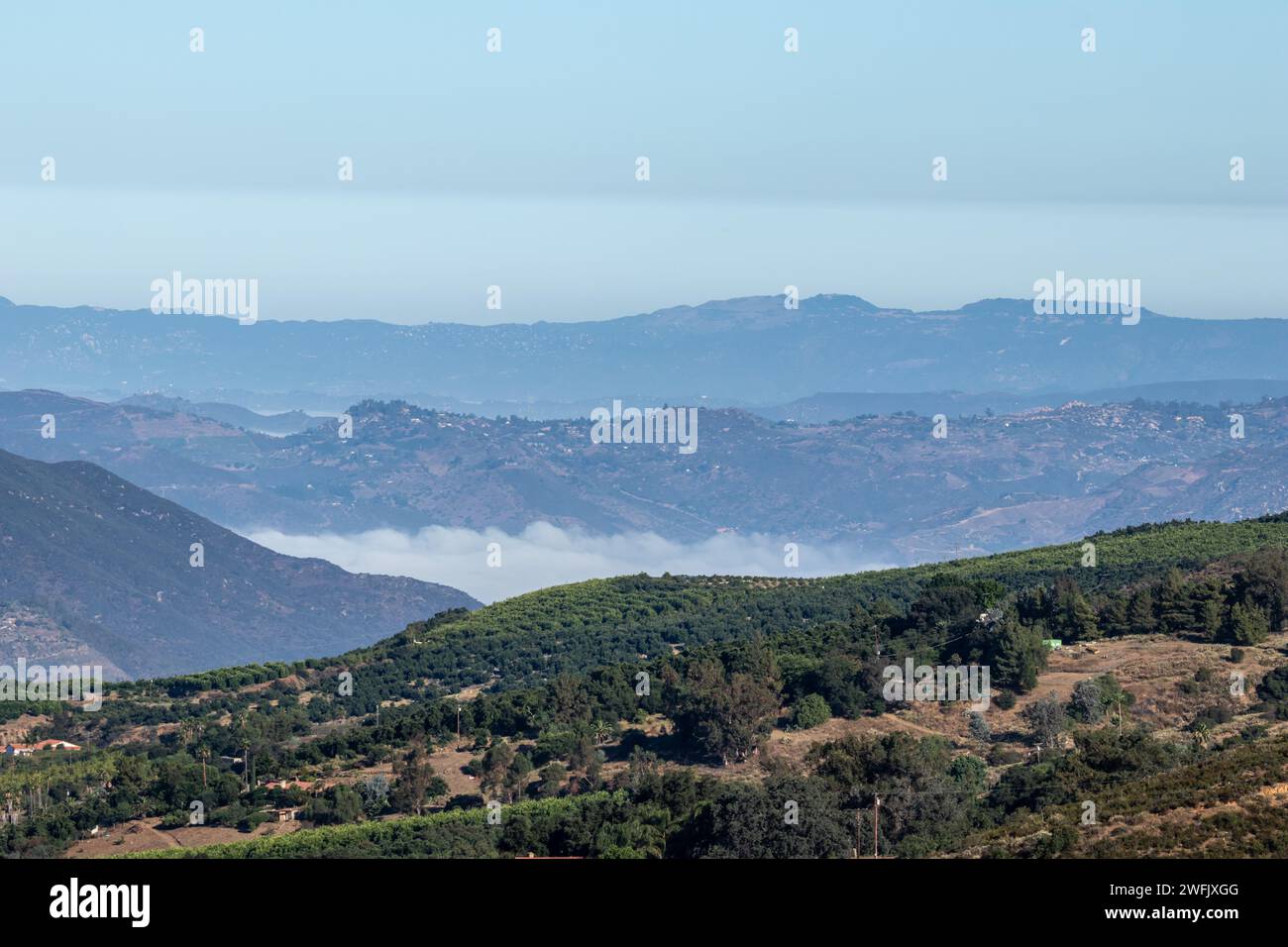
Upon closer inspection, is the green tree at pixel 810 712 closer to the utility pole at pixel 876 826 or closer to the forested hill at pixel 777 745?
the forested hill at pixel 777 745

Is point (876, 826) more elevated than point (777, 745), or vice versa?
point (876, 826)

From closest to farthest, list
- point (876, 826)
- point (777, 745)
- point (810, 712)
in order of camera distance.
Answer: point (876, 826) < point (777, 745) < point (810, 712)

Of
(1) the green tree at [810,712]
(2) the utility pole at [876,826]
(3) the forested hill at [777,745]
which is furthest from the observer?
(1) the green tree at [810,712]

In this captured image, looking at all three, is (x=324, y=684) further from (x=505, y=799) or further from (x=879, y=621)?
(x=505, y=799)

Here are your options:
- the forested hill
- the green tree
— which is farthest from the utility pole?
the green tree

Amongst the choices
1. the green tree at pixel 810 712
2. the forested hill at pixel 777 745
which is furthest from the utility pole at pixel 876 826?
the green tree at pixel 810 712

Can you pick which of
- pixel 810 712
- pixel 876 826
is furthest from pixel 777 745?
pixel 876 826

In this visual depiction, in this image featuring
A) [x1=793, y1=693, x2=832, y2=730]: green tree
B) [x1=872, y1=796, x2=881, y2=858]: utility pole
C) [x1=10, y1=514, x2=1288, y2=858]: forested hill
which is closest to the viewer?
[x1=872, y1=796, x2=881, y2=858]: utility pole

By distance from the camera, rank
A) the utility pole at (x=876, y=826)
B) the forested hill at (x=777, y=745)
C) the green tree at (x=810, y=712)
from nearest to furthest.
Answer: the utility pole at (x=876, y=826)
the forested hill at (x=777, y=745)
the green tree at (x=810, y=712)

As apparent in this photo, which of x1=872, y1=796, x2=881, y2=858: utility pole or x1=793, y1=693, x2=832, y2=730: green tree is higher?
x1=793, y1=693, x2=832, y2=730: green tree

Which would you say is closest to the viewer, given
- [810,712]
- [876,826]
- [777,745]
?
[876,826]

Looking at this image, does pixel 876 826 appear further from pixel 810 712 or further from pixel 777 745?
pixel 810 712

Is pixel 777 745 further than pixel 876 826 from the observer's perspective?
Yes

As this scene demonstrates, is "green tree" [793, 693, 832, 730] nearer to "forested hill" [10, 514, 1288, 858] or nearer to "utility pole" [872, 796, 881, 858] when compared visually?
"forested hill" [10, 514, 1288, 858]
